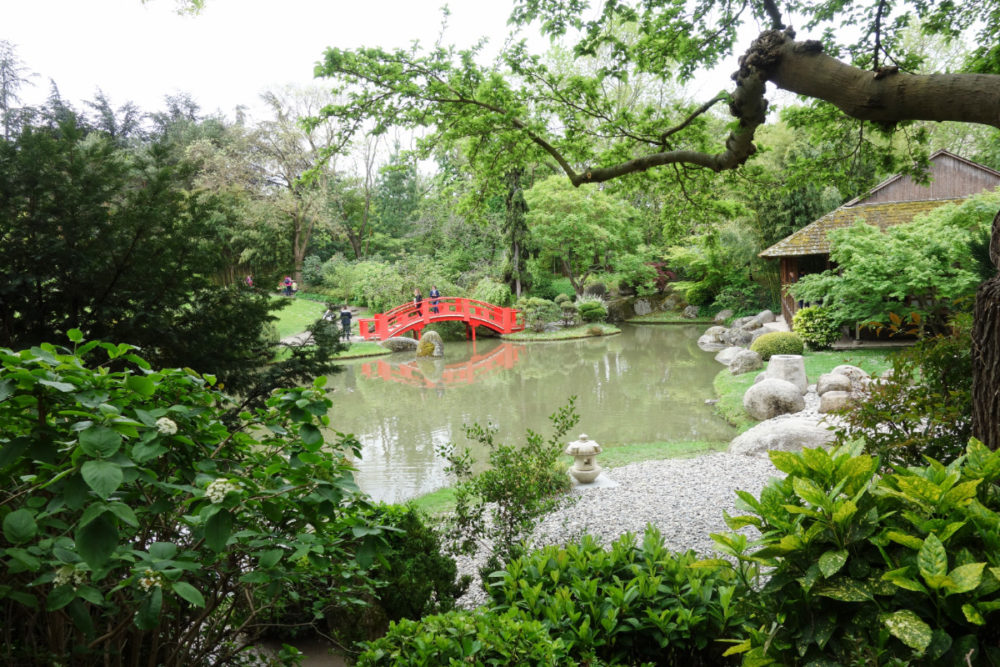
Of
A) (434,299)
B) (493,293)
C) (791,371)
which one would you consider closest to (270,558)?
(791,371)

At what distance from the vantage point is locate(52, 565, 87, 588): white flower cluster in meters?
1.11

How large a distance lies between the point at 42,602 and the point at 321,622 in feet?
5.97

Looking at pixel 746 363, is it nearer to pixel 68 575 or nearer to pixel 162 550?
pixel 162 550

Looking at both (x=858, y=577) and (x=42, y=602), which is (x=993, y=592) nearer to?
(x=858, y=577)

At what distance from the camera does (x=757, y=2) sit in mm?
5125

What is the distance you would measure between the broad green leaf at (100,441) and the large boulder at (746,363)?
41.7 feet

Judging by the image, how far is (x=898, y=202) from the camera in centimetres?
1577

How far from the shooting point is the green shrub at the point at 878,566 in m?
1.34

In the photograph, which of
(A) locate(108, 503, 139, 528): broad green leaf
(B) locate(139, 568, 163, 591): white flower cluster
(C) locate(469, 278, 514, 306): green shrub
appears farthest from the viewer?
(C) locate(469, 278, 514, 306): green shrub

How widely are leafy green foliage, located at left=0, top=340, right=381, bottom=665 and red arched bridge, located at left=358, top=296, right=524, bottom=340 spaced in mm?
17574

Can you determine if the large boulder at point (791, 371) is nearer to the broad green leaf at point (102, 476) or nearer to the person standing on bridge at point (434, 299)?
the broad green leaf at point (102, 476)

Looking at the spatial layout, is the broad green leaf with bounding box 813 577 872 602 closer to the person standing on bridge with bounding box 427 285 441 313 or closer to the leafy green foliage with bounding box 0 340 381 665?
the leafy green foliage with bounding box 0 340 381 665

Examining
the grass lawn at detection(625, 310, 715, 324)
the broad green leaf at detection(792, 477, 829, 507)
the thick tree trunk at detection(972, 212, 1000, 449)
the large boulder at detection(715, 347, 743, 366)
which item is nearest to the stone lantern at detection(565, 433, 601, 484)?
the thick tree trunk at detection(972, 212, 1000, 449)

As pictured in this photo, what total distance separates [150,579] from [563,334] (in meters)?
19.6
